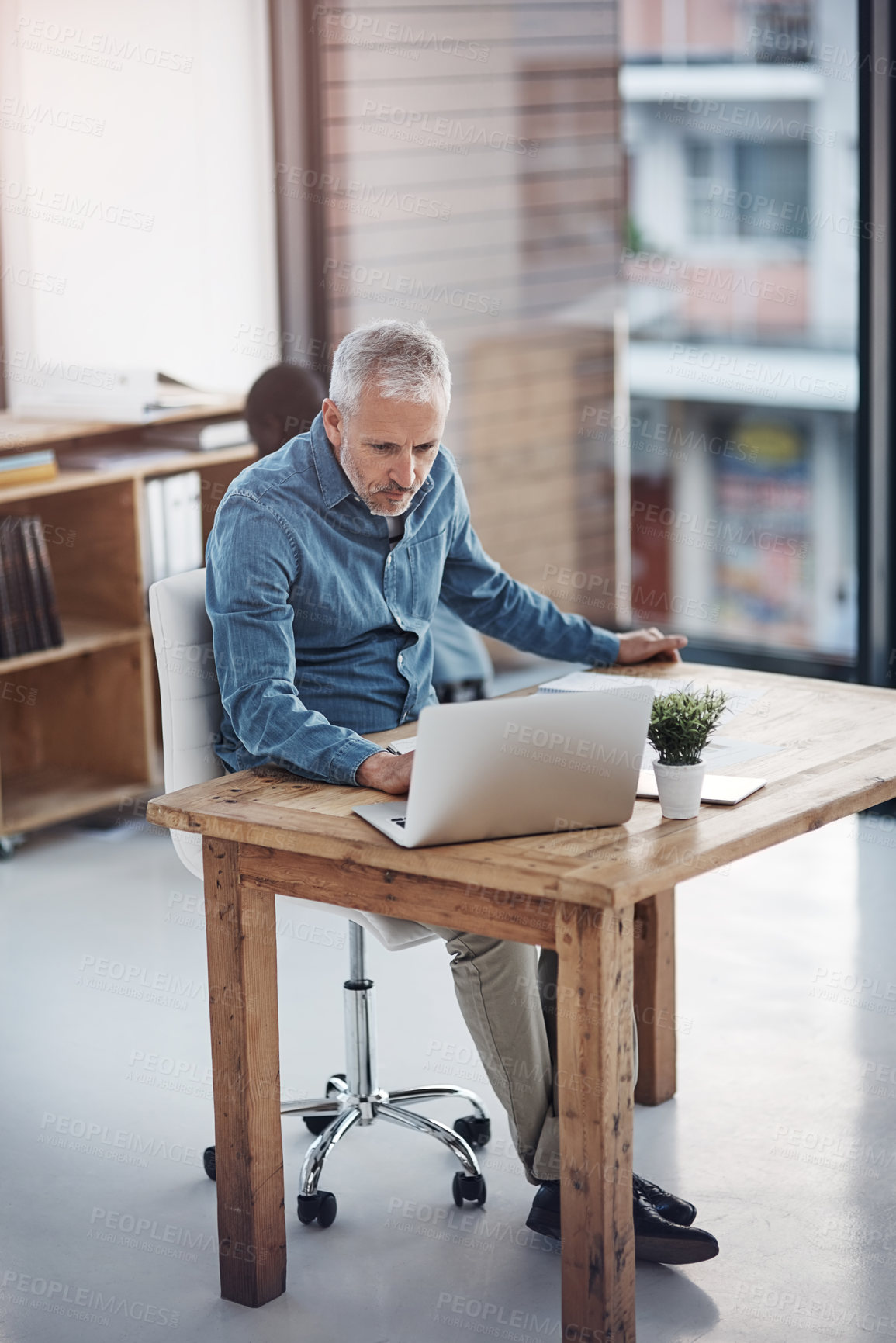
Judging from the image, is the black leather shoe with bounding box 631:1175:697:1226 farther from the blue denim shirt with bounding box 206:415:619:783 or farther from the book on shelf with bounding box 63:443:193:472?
the book on shelf with bounding box 63:443:193:472

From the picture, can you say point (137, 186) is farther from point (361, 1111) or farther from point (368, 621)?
point (361, 1111)

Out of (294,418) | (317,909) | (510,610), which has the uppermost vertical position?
(294,418)

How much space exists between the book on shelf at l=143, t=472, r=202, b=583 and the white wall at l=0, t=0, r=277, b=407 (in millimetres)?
438

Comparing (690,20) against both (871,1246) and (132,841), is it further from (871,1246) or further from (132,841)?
(871,1246)

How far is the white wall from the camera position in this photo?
4.36 metres

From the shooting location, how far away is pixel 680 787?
2.13 m

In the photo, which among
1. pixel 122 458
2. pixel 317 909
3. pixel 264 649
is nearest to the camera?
pixel 264 649

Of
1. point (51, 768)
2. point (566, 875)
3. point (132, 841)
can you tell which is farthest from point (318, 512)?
point (51, 768)

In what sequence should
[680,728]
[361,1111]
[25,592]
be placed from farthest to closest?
1. [25,592]
2. [361,1111]
3. [680,728]

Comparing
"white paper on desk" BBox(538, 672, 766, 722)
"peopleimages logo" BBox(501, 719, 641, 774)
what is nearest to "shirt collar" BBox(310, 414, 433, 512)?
"white paper on desk" BBox(538, 672, 766, 722)

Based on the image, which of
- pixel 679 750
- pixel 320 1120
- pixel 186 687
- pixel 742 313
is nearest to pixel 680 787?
pixel 679 750

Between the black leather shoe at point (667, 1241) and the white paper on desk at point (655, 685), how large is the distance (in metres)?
0.74

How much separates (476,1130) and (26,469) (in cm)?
207

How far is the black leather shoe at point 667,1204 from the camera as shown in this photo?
2.48 metres
